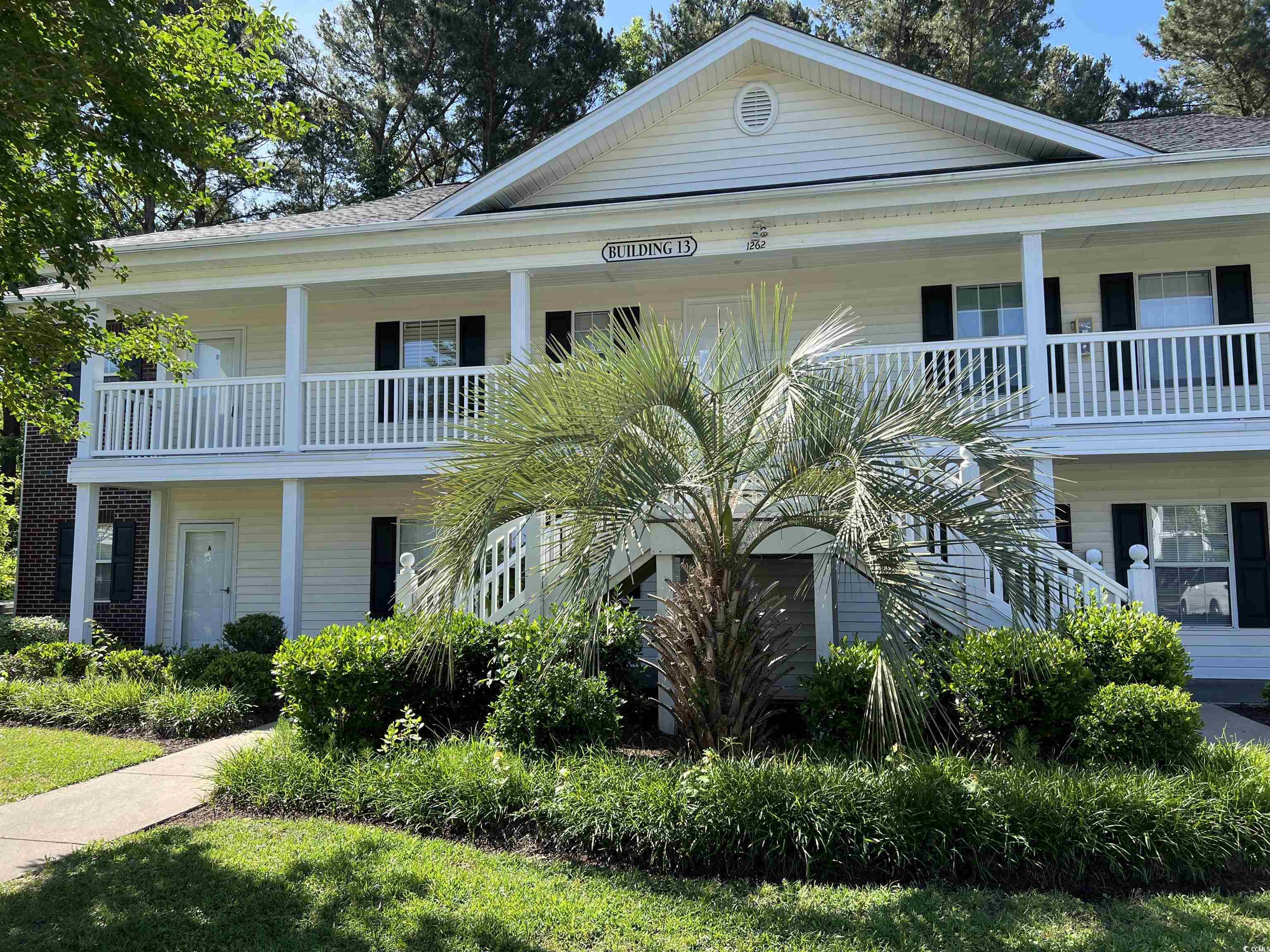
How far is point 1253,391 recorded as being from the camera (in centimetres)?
1155

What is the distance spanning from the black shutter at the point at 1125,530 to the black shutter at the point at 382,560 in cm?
1027

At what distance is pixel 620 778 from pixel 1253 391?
10.3m

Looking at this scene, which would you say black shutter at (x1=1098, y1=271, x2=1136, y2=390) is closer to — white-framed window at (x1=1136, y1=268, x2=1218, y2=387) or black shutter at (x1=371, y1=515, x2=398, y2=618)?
white-framed window at (x1=1136, y1=268, x2=1218, y2=387)

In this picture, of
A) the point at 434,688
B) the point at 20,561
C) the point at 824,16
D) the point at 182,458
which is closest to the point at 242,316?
the point at 182,458

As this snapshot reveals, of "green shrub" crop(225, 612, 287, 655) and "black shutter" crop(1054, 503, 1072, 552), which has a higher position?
"black shutter" crop(1054, 503, 1072, 552)

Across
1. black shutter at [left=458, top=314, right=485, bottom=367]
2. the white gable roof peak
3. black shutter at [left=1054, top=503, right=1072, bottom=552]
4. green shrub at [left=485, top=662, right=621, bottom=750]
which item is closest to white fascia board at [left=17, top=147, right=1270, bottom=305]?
the white gable roof peak

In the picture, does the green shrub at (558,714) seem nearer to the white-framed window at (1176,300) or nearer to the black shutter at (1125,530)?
the black shutter at (1125,530)

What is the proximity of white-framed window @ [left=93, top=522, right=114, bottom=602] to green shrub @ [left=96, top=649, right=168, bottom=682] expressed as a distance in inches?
199

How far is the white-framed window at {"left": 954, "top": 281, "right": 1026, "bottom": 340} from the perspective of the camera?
40.7 feet

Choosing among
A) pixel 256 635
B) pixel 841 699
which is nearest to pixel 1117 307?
pixel 841 699

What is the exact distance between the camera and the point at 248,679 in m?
10.1

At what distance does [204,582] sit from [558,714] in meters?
10.1

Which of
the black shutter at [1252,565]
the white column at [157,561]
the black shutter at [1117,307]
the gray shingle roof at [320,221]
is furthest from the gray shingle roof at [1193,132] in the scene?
the white column at [157,561]

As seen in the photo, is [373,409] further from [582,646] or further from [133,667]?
[582,646]
